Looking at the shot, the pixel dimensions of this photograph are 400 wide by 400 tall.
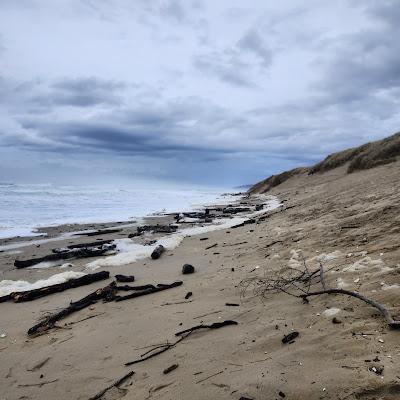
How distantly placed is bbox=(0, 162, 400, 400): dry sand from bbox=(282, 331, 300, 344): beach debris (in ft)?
0.16

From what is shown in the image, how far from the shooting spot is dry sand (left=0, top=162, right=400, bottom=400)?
123 inches

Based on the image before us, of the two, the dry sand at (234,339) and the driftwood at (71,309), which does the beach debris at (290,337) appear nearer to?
the dry sand at (234,339)

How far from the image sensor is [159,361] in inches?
157

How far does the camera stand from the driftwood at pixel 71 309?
5423 mm

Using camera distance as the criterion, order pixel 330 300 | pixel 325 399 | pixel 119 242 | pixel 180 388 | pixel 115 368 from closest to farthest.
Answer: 1. pixel 325 399
2. pixel 180 388
3. pixel 115 368
4. pixel 330 300
5. pixel 119 242

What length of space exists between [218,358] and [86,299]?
3256 mm

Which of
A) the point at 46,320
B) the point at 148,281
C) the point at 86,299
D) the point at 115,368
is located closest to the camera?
the point at 115,368

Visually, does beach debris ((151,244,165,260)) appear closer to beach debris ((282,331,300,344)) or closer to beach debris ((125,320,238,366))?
beach debris ((125,320,238,366))

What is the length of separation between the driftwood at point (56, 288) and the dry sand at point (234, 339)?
197mm

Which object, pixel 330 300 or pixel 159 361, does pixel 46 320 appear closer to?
pixel 159 361

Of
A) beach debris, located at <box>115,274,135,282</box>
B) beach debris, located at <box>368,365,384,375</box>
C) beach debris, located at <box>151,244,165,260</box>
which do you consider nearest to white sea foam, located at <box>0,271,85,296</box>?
beach debris, located at <box>115,274,135,282</box>

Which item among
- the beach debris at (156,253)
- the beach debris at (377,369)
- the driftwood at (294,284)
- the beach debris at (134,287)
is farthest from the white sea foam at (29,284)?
the beach debris at (377,369)

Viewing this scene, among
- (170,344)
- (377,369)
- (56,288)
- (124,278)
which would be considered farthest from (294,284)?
(56,288)

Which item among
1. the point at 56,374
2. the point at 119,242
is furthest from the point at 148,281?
the point at 119,242
